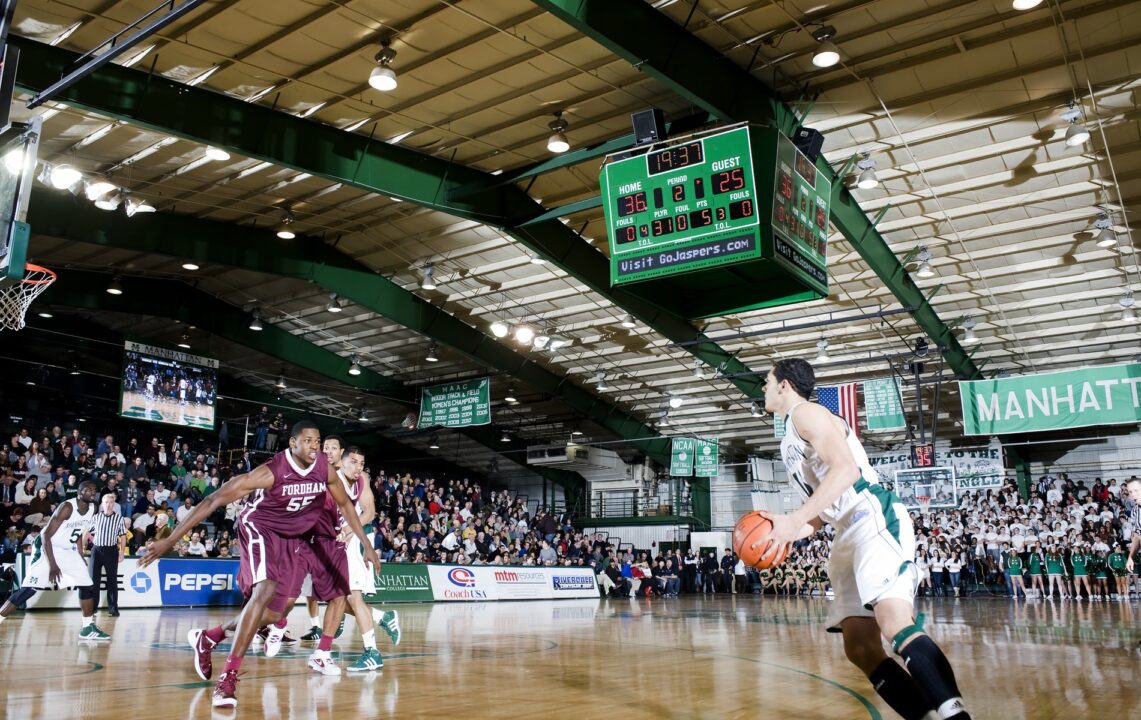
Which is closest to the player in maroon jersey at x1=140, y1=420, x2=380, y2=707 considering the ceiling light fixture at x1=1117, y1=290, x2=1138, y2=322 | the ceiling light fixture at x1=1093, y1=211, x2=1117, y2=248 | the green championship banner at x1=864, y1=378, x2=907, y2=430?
the ceiling light fixture at x1=1093, y1=211, x2=1117, y2=248

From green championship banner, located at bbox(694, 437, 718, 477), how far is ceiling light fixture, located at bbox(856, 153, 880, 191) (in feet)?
48.3

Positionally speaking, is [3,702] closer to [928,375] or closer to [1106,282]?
[1106,282]

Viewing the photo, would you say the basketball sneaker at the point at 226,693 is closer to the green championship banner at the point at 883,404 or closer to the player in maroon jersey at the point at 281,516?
the player in maroon jersey at the point at 281,516

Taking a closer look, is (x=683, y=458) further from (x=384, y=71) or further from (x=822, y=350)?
(x=384, y=71)

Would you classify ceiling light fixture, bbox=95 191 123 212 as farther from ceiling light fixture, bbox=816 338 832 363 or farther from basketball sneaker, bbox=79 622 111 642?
ceiling light fixture, bbox=816 338 832 363

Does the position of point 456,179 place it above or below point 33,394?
above

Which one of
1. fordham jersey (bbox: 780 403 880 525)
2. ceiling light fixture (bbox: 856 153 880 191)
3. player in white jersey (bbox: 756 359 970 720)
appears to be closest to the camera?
player in white jersey (bbox: 756 359 970 720)

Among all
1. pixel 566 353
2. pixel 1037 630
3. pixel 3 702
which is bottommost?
pixel 1037 630

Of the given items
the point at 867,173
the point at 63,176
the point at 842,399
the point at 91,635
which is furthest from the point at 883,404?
the point at 63,176

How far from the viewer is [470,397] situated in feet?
83.2

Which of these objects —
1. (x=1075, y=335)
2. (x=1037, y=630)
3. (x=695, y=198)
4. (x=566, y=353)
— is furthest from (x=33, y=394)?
(x=1075, y=335)

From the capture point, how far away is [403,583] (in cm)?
2061

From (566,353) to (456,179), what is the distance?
12.3 m

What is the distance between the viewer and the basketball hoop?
1225 cm
